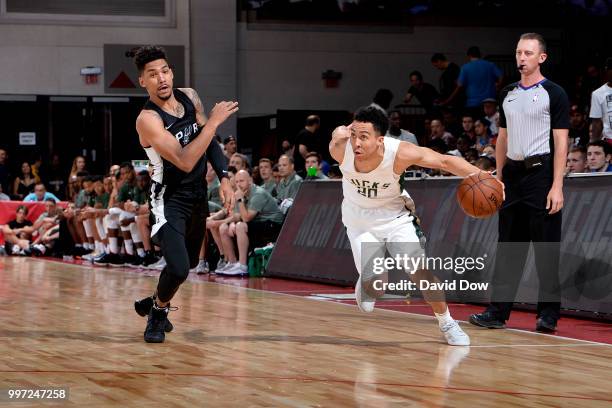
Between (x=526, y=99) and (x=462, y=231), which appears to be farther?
(x=462, y=231)

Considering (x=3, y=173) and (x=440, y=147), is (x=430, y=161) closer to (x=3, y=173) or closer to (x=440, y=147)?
(x=440, y=147)

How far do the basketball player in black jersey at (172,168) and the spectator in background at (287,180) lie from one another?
6.74 metres

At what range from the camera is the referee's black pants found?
808 centimetres

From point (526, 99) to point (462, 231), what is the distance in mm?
2591

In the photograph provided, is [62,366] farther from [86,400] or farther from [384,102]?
[384,102]

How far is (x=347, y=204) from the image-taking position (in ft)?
25.1

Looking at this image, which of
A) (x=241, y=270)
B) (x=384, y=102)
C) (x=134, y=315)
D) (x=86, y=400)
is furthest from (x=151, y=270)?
(x=86, y=400)

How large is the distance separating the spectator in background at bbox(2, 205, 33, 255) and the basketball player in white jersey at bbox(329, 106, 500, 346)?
1438 cm

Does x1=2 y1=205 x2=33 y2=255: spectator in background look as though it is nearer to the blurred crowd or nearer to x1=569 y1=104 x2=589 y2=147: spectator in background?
the blurred crowd

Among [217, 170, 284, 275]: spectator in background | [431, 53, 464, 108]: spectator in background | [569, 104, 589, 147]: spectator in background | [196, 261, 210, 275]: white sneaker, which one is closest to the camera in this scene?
[217, 170, 284, 275]: spectator in background

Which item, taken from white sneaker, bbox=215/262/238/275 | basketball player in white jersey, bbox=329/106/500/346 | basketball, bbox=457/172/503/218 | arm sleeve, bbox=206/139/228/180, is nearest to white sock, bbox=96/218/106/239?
white sneaker, bbox=215/262/238/275

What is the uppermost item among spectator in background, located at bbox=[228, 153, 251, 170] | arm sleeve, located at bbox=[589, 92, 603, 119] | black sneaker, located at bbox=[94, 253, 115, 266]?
arm sleeve, located at bbox=[589, 92, 603, 119]

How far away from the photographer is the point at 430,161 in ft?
23.0

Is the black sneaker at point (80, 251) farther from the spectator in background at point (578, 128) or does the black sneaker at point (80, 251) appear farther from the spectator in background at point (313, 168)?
the spectator in background at point (578, 128)
